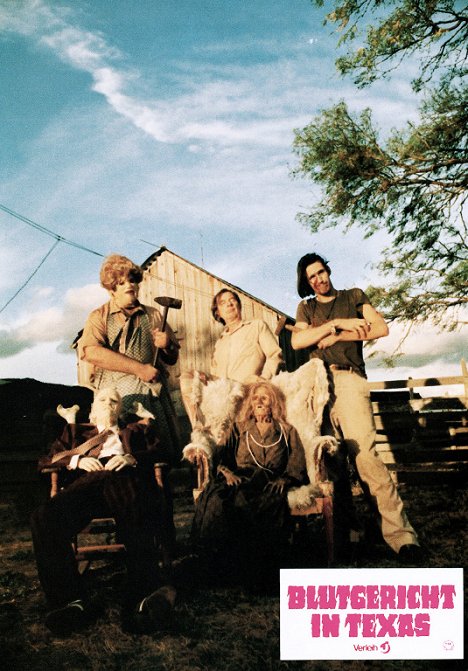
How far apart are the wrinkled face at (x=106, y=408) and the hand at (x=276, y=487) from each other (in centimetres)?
114

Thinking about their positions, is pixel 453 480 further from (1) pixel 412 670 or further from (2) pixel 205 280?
(2) pixel 205 280

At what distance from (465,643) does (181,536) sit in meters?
3.05

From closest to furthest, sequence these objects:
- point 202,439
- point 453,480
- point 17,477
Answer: point 202,439 < point 17,477 < point 453,480

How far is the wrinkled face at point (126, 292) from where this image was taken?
3.37 m

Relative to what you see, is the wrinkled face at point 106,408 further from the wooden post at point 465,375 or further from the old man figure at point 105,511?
the wooden post at point 465,375

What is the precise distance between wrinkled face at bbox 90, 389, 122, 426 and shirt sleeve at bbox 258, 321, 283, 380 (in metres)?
1.45

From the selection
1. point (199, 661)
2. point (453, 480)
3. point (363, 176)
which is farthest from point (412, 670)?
point (363, 176)

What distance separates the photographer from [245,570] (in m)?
3.19

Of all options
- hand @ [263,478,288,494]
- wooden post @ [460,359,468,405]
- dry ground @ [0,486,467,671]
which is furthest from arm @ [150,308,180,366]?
wooden post @ [460,359,468,405]

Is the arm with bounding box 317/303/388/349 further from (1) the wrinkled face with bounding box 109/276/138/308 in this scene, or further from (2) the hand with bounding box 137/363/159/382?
(1) the wrinkled face with bounding box 109/276/138/308

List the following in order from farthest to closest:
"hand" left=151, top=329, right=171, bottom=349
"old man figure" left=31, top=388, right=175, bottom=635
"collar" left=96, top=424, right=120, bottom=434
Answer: "hand" left=151, top=329, right=171, bottom=349, "collar" left=96, top=424, right=120, bottom=434, "old man figure" left=31, top=388, right=175, bottom=635

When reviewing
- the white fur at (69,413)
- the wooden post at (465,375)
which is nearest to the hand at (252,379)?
the white fur at (69,413)

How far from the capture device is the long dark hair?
13.6 ft

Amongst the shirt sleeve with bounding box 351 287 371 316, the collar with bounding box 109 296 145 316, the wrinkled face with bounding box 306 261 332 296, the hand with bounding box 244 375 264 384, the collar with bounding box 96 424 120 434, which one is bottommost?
the collar with bounding box 96 424 120 434
